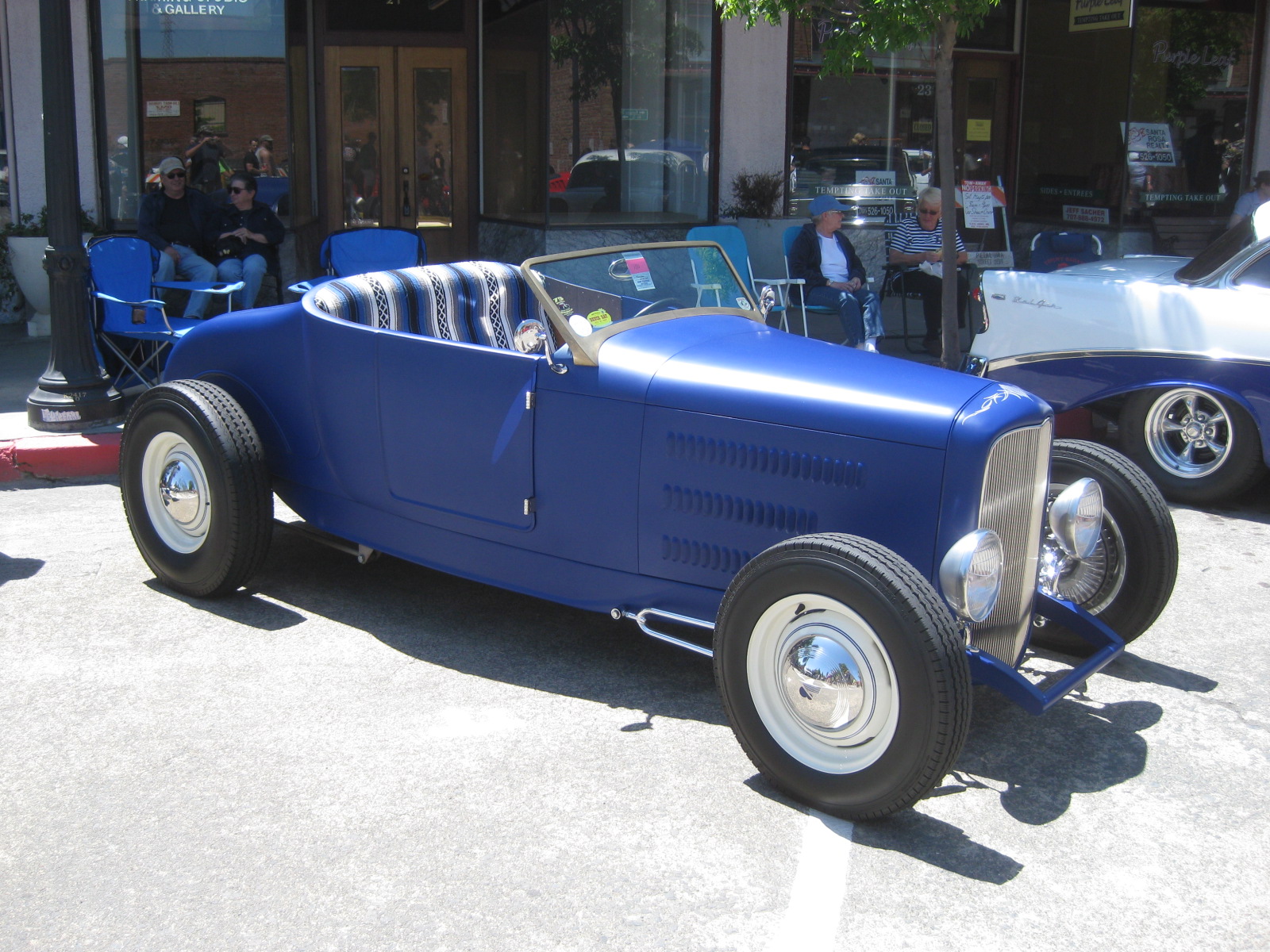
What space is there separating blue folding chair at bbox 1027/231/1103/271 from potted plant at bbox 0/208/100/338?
7360mm

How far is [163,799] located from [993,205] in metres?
10.4

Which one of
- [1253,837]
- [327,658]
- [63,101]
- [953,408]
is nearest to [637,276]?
[953,408]

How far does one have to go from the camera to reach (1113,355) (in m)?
6.50

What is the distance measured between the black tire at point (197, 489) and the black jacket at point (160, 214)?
13.3 feet

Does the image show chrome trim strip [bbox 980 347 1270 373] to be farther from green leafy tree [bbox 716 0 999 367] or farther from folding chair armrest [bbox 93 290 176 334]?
folding chair armrest [bbox 93 290 176 334]

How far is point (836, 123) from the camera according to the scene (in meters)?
12.6

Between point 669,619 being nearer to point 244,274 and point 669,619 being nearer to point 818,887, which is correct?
point 818,887

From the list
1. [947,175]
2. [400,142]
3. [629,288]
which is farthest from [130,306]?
[400,142]

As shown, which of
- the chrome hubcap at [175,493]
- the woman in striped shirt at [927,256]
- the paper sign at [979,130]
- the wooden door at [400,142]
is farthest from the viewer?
the paper sign at [979,130]

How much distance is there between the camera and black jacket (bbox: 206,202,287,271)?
920 centimetres

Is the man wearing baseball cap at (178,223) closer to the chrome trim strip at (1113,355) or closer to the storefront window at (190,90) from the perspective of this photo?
the storefront window at (190,90)

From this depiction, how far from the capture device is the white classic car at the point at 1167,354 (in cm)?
624

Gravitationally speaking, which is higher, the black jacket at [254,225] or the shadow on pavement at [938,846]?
the black jacket at [254,225]

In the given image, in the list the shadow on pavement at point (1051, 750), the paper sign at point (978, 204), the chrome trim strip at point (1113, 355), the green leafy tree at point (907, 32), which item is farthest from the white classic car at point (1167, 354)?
the paper sign at point (978, 204)
